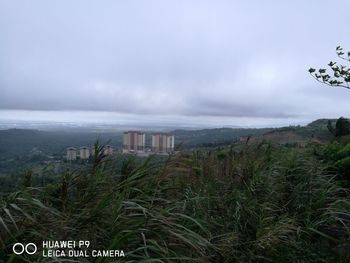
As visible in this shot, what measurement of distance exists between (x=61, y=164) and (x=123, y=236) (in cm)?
181

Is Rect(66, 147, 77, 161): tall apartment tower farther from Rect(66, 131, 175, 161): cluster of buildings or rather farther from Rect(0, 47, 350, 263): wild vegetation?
Rect(0, 47, 350, 263): wild vegetation

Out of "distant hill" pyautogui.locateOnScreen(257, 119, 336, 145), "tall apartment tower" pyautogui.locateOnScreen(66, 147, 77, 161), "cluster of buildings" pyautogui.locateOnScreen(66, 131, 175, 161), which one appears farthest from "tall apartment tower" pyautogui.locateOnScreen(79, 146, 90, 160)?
"distant hill" pyautogui.locateOnScreen(257, 119, 336, 145)

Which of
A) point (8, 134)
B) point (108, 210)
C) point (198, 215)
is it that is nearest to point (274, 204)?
point (198, 215)

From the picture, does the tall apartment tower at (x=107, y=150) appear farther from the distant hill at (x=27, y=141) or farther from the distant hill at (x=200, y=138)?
the distant hill at (x=200, y=138)

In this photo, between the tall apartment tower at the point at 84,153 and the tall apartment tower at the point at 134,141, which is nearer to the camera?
the tall apartment tower at the point at 84,153

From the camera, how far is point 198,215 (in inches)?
142

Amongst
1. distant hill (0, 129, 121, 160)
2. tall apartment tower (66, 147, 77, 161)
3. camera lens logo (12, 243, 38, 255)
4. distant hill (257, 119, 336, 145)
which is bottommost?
distant hill (0, 129, 121, 160)

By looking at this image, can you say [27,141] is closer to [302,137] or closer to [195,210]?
[302,137]

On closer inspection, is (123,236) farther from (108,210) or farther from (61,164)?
(61,164)

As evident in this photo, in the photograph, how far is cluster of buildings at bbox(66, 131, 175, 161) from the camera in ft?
13.1

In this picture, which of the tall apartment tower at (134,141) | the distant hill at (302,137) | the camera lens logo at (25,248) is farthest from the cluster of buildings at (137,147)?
the distant hill at (302,137)

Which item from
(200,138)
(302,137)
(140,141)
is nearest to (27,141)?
(200,138)

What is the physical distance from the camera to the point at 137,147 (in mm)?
5770

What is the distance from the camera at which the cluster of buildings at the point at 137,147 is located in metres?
3.99
